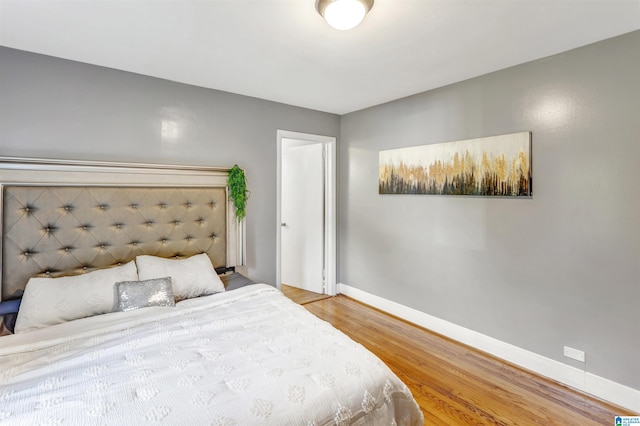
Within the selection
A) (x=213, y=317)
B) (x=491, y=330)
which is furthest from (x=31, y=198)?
(x=491, y=330)

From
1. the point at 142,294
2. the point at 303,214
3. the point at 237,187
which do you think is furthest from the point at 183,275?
the point at 303,214

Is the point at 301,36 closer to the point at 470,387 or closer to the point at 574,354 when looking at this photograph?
the point at 470,387

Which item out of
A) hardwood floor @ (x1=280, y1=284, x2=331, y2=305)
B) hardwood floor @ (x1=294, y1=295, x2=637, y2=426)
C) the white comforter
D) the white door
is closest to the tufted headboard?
the white comforter

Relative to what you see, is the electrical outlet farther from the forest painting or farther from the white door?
the white door

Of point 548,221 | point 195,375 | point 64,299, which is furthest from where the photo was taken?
point 548,221

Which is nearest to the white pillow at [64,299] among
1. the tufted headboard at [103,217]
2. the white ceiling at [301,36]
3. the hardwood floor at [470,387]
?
the tufted headboard at [103,217]

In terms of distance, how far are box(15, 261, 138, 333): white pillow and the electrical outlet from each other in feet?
10.1

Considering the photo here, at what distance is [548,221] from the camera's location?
2.20 meters

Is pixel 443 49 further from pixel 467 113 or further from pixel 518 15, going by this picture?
pixel 467 113

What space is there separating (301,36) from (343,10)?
0.47 meters

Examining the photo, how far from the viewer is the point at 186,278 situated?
223cm

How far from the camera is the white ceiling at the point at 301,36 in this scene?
5.24 feet

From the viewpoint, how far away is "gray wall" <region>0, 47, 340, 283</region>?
2082mm

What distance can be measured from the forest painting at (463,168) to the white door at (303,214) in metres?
0.96
